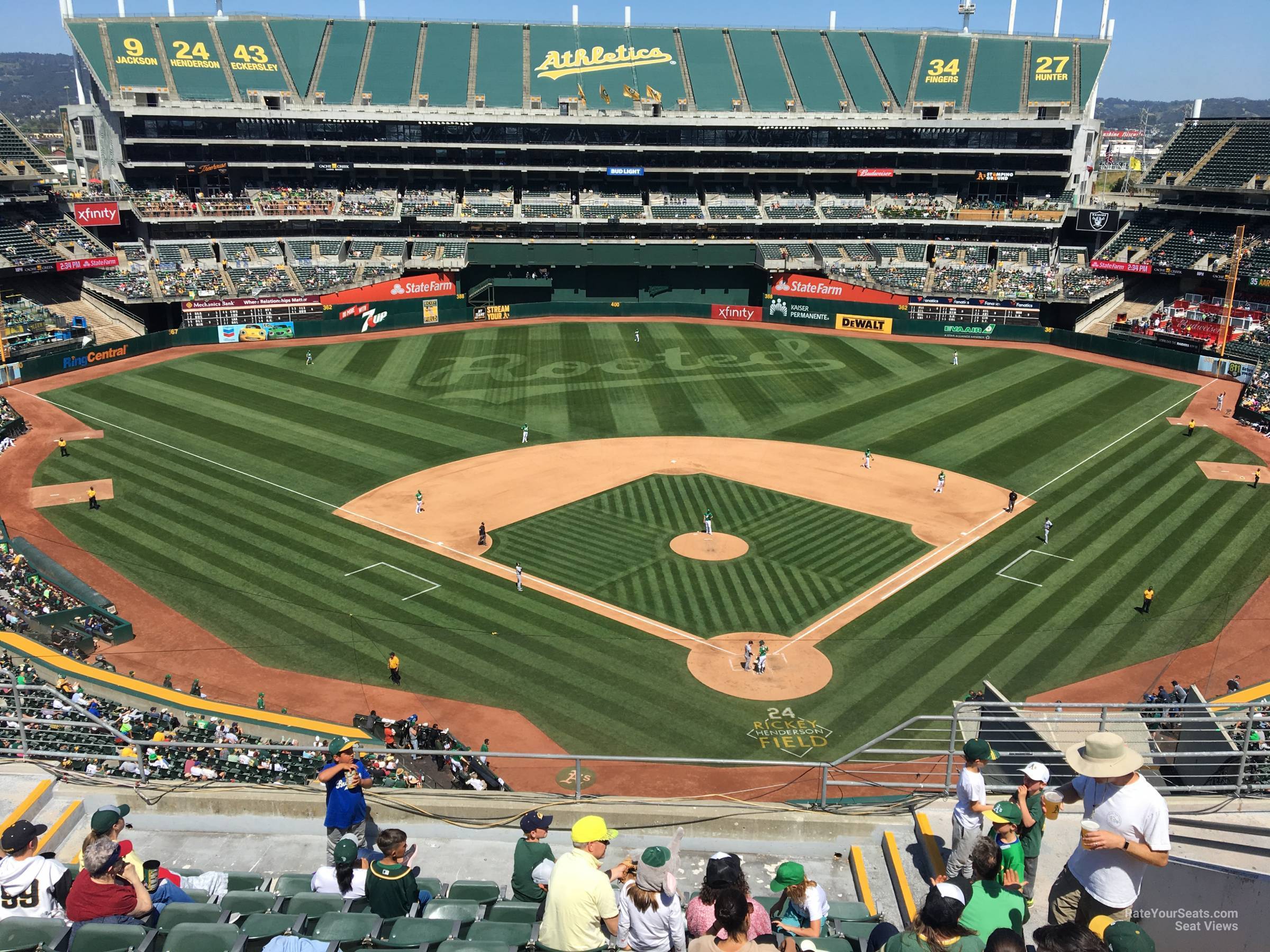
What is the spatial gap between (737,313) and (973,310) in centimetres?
1739

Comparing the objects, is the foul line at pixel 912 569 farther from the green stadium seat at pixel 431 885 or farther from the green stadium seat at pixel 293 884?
the green stadium seat at pixel 293 884

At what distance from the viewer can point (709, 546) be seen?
3734 centimetres

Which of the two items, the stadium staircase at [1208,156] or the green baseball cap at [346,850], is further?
the stadium staircase at [1208,156]

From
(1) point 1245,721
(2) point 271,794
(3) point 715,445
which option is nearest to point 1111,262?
(3) point 715,445

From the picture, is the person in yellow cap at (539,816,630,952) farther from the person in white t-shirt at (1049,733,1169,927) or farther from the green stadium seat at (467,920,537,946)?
the person in white t-shirt at (1049,733,1169,927)

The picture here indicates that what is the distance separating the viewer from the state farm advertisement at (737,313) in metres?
75.8

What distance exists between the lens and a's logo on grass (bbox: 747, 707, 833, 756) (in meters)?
25.3

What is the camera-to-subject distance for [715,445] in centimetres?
4909

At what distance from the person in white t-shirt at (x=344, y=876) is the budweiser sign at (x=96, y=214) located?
231 ft

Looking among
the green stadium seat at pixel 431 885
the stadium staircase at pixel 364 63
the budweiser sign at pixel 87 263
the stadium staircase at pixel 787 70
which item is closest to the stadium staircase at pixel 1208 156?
the stadium staircase at pixel 787 70

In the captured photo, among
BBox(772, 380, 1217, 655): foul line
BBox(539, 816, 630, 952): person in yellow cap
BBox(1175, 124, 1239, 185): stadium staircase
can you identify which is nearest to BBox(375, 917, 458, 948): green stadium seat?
BBox(539, 816, 630, 952): person in yellow cap

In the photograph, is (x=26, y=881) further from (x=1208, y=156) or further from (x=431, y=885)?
(x=1208, y=156)

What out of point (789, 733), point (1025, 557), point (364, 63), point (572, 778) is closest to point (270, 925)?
point (572, 778)

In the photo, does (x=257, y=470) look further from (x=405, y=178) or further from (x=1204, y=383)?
(x=1204, y=383)
